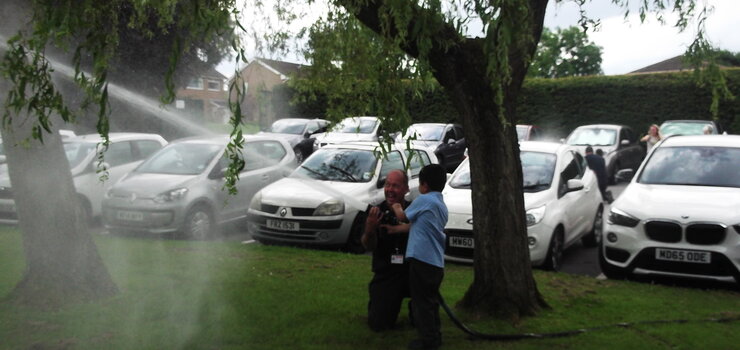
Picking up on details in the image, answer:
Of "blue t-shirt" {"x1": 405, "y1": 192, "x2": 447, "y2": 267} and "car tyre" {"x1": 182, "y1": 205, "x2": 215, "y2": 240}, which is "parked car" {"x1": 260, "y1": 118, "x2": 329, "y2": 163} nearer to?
"car tyre" {"x1": 182, "y1": 205, "x2": 215, "y2": 240}

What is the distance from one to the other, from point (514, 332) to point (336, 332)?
148 centimetres

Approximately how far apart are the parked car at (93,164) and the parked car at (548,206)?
5.55 meters

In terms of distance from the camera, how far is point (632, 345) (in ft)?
18.8

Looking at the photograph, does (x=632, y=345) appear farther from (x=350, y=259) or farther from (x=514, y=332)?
(x=350, y=259)

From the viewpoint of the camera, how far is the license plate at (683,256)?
301 inches

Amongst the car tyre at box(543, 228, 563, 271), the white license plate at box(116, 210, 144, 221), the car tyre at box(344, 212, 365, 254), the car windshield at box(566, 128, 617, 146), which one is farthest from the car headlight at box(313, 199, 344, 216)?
the car windshield at box(566, 128, 617, 146)

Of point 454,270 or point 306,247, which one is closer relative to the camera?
point 454,270

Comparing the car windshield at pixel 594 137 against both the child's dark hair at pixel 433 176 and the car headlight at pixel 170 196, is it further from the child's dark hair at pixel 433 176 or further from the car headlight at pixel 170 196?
the child's dark hair at pixel 433 176

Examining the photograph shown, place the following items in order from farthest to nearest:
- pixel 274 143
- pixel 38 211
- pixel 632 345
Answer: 1. pixel 274 143
2. pixel 38 211
3. pixel 632 345

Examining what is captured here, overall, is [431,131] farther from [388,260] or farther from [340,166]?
[388,260]

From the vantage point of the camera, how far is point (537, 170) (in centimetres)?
1039

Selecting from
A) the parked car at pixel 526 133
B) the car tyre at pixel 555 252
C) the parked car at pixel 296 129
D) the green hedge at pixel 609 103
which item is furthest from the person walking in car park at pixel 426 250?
the green hedge at pixel 609 103

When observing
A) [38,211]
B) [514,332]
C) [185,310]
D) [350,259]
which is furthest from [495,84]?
[350,259]

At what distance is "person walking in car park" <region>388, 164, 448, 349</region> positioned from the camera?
5305 millimetres
